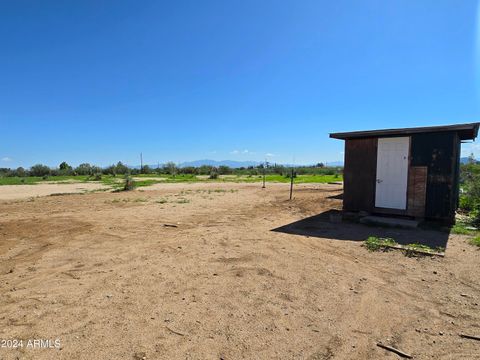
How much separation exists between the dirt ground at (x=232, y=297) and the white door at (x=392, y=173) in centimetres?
210

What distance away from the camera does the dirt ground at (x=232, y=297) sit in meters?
2.83

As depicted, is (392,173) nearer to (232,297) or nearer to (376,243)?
(376,243)

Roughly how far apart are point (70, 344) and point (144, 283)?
4.88 feet

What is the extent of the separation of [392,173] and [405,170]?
0.38 meters

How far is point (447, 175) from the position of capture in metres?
8.34

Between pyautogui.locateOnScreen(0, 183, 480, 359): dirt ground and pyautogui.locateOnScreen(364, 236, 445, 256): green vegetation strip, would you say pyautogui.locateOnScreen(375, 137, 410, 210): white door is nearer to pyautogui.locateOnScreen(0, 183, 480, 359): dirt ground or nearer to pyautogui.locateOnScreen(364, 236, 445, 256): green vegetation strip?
pyautogui.locateOnScreen(0, 183, 480, 359): dirt ground

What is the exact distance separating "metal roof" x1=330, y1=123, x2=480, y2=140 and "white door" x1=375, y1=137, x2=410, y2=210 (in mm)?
370

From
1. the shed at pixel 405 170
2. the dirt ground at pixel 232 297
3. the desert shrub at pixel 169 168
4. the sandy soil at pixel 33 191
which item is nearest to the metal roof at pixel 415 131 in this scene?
the shed at pixel 405 170

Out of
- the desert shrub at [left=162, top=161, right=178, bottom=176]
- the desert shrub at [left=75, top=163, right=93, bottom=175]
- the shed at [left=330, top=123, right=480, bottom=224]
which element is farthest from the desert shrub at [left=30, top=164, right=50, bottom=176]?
the shed at [left=330, top=123, right=480, bottom=224]

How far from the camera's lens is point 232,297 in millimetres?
3840

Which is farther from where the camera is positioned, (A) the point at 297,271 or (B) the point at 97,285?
(A) the point at 297,271

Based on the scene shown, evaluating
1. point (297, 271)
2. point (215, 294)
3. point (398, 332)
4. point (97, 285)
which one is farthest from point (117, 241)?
point (398, 332)

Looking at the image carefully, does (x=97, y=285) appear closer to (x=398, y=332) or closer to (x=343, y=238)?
(x=398, y=332)

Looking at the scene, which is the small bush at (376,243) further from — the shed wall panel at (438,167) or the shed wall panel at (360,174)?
the shed wall panel at (360,174)
